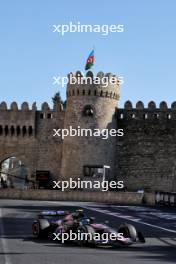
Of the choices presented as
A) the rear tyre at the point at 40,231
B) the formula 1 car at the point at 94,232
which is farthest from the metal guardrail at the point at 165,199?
the formula 1 car at the point at 94,232

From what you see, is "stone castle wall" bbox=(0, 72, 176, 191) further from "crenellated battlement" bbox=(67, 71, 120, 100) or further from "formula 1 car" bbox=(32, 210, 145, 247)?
"formula 1 car" bbox=(32, 210, 145, 247)

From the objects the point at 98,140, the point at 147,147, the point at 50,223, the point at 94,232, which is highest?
the point at 98,140

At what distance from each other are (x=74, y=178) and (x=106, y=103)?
591 cm

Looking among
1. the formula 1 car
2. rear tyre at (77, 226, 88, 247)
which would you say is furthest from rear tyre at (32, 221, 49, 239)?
rear tyre at (77, 226, 88, 247)

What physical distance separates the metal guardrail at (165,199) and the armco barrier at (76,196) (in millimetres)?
1100

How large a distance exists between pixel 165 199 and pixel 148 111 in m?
9.08

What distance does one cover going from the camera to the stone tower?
148ft

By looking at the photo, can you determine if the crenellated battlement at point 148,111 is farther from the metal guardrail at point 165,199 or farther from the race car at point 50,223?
the race car at point 50,223

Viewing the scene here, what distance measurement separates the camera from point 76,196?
41.5 metres

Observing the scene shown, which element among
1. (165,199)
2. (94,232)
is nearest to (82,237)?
(94,232)

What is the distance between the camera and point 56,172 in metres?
47.3

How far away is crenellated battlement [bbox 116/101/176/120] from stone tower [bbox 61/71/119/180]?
1116 millimetres

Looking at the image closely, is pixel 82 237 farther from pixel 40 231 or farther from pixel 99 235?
pixel 40 231

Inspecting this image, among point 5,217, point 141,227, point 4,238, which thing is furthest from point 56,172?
point 4,238
